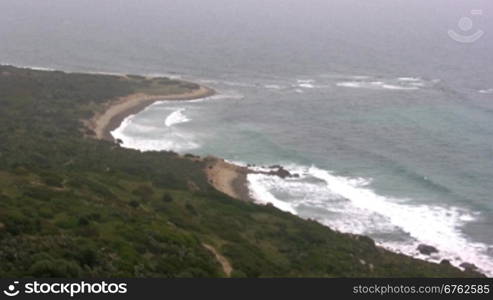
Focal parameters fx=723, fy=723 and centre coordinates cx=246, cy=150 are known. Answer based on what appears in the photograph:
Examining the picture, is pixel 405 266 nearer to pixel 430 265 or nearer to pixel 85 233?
pixel 430 265

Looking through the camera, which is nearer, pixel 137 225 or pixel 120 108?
pixel 137 225

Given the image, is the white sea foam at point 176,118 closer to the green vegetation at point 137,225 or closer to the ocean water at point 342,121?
the ocean water at point 342,121

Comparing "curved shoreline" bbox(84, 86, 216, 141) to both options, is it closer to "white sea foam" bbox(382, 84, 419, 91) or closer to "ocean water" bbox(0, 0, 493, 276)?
"ocean water" bbox(0, 0, 493, 276)

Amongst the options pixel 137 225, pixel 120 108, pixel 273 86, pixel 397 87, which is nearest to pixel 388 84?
pixel 397 87

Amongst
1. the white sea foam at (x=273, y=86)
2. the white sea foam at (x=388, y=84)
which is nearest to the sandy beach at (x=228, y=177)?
the white sea foam at (x=273, y=86)

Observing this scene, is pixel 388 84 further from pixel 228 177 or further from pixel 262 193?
pixel 262 193

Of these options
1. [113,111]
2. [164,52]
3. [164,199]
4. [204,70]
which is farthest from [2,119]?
[164,52]
